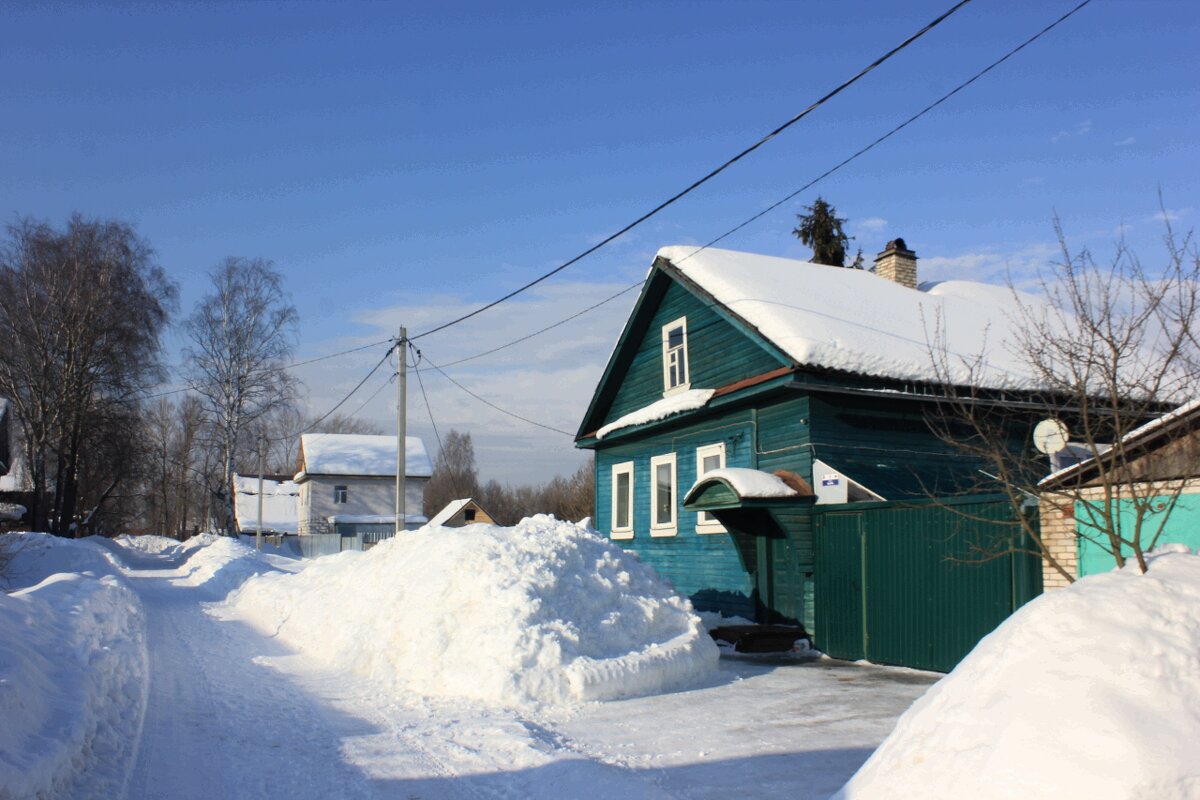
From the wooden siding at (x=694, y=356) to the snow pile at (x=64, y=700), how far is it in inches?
398

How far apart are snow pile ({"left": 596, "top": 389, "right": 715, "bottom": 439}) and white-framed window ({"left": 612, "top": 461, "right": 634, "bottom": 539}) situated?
3.27ft

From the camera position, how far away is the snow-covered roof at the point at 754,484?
524 inches

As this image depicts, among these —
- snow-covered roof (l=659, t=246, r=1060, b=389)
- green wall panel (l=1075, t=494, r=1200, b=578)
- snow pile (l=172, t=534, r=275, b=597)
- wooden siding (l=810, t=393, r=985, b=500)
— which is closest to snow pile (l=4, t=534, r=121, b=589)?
Result: snow pile (l=172, t=534, r=275, b=597)

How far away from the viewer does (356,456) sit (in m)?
59.0

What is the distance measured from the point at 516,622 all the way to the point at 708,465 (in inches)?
319

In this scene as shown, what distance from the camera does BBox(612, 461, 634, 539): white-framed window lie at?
2030cm

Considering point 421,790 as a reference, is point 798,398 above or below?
above

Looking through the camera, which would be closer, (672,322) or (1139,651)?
(1139,651)

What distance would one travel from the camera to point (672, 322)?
19219mm

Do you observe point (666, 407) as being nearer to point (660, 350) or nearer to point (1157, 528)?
point (660, 350)

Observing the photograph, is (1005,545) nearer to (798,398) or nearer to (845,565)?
(845,565)

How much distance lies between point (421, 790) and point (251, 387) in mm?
40586

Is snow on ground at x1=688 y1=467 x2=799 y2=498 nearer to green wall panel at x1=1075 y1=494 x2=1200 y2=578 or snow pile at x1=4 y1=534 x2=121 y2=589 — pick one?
green wall panel at x1=1075 y1=494 x2=1200 y2=578

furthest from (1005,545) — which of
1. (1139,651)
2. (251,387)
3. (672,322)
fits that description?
(251,387)
